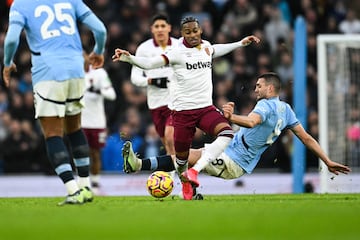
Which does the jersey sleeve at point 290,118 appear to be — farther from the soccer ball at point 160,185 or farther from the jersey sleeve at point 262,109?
the soccer ball at point 160,185

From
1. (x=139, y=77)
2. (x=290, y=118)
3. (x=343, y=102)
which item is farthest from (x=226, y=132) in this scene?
(x=343, y=102)

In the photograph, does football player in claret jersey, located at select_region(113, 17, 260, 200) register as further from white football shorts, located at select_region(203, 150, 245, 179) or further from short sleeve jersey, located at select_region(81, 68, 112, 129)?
short sleeve jersey, located at select_region(81, 68, 112, 129)

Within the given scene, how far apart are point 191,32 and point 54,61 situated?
2148 millimetres

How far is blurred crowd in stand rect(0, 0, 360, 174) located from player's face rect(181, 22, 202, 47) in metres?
6.99

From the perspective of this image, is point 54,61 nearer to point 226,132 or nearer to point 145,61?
point 145,61

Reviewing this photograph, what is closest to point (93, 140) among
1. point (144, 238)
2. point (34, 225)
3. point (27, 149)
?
point (27, 149)

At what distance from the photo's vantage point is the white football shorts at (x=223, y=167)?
12.1 meters

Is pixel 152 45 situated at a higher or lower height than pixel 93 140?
higher

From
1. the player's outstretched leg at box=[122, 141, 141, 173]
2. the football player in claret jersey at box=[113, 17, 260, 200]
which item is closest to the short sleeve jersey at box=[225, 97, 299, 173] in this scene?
the football player in claret jersey at box=[113, 17, 260, 200]

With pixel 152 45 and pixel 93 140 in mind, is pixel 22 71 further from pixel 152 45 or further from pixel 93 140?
pixel 152 45

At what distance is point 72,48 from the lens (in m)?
10.7

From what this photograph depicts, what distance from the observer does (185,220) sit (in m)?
8.67

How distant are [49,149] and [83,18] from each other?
4.94 ft

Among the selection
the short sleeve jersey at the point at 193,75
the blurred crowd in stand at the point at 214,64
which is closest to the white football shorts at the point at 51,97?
the short sleeve jersey at the point at 193,75
